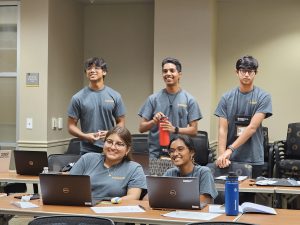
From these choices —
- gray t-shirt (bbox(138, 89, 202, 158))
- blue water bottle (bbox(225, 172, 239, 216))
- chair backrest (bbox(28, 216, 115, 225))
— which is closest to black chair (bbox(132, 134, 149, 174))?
gray t-shirt (bbox(138, 89, 202, 158))

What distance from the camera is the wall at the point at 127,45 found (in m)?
7.89

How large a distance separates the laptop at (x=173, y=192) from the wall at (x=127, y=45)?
463cm

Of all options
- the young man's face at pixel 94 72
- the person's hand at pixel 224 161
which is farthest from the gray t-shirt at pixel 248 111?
the young man's face at pixel 94 72

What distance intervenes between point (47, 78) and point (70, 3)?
140 cm

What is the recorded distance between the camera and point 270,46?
7.30 metres

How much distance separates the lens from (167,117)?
15.9ft

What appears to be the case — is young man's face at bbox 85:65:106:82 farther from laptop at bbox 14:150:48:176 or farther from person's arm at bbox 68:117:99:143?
laptop at bbox 14:150:48:176

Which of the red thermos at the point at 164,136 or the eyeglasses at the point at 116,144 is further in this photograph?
the red thermos at the point at 164,136

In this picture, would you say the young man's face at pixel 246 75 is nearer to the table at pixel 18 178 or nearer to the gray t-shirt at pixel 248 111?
the gray t-shirt at pixel 248 111

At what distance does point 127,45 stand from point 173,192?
4.96 meters

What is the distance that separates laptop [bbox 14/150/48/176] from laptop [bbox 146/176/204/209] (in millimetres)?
1601

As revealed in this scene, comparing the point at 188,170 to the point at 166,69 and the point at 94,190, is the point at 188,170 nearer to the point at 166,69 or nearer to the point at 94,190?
the point at 94,190

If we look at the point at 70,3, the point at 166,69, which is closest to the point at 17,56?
the point at 70,3

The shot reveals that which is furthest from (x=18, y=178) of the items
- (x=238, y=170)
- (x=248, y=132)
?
(x=248, y=132)
